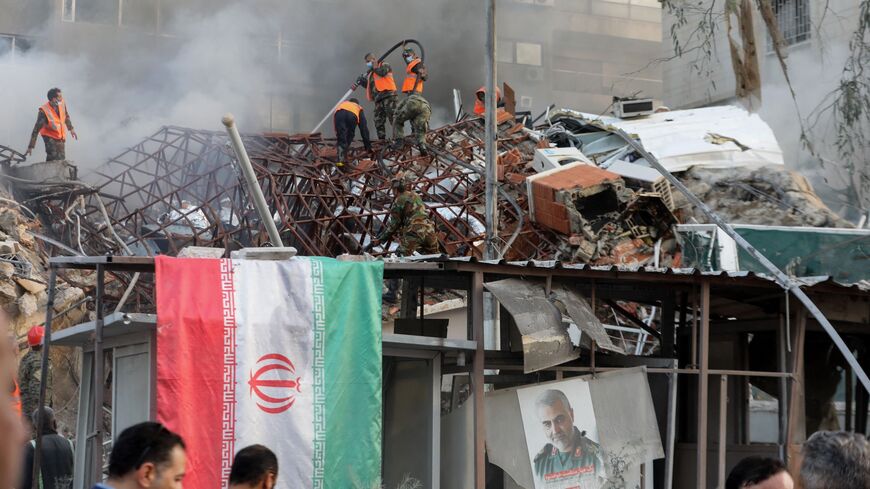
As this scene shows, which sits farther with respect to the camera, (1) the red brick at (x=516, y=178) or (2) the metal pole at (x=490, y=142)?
(1) the red brick at (x=516, y=178)

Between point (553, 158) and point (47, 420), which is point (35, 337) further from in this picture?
point (553, 158)

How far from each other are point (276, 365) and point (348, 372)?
637mm

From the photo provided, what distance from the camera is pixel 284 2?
31.7 m

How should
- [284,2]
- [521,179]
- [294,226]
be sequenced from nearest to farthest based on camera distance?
[294,226] → [521,179] → [284,2]

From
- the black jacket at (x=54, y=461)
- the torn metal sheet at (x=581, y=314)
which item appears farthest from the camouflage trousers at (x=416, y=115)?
the black jacket at (x=54, y=461)

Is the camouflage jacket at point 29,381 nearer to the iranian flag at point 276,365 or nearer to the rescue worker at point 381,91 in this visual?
the iranian flag at point 276,365

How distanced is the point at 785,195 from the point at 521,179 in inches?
170

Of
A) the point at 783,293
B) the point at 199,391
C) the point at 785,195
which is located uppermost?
the point at 785,195

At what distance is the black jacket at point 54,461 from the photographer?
29.5 ft

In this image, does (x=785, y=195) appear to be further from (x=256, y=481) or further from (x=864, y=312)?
(x=256, y=481)

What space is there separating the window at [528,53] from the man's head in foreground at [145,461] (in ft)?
108

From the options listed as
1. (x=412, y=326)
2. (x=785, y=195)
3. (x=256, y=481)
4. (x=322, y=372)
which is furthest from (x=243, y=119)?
(x=256, y=481)

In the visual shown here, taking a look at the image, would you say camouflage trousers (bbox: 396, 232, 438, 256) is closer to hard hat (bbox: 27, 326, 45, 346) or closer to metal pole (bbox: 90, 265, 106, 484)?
hard hat (bbox: 27, 326, 45, 346)

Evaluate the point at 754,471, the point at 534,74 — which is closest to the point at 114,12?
the point at 534,74
